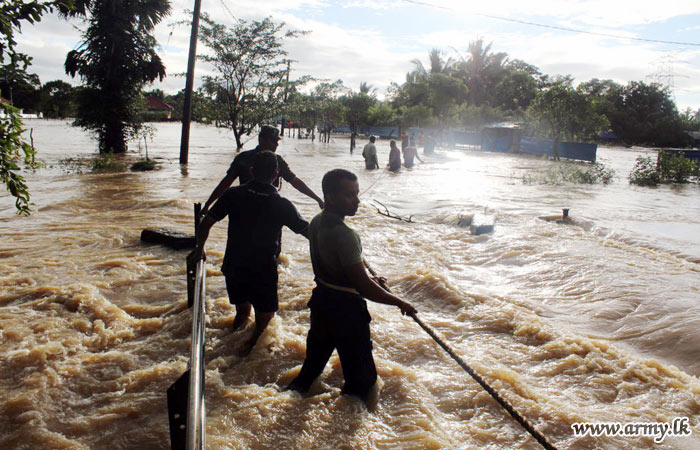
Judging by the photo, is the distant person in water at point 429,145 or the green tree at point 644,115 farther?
the green tree at point 644,115

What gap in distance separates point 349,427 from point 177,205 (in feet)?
31.1

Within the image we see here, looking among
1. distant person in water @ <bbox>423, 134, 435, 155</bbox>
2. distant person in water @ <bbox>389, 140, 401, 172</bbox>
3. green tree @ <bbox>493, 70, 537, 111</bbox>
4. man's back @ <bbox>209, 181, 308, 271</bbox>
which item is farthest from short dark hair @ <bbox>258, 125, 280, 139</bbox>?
green tree @ <bbox>493, 70, 537, 111</bbox>

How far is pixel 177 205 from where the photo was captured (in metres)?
11.5

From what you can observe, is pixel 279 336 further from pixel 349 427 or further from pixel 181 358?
pixel 349 427

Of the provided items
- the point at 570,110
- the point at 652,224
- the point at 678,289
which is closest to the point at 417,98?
the point at 570,110

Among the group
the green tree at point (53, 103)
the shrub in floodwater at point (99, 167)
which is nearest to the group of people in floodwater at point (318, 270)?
the shrub in floodwater at point (99, 167)

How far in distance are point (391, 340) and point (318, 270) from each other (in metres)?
2.08

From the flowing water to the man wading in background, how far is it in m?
0.50

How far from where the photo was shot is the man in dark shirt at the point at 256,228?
3.57 m

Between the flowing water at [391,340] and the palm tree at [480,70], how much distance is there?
156ft

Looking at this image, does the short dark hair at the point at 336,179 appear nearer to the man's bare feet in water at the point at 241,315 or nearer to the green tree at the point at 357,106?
the man's bare feet in water at the point at 241,315

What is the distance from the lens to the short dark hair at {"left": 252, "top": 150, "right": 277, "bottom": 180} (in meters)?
3.57

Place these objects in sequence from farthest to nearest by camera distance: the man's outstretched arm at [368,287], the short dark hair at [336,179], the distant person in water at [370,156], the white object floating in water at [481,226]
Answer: the distant person in water at [370,156] < the white object floating in water at [481,226] < the short dark hair at [336,179] < the man's outstretched arm at [368,287]

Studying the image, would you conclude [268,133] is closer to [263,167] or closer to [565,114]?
[263,167]
